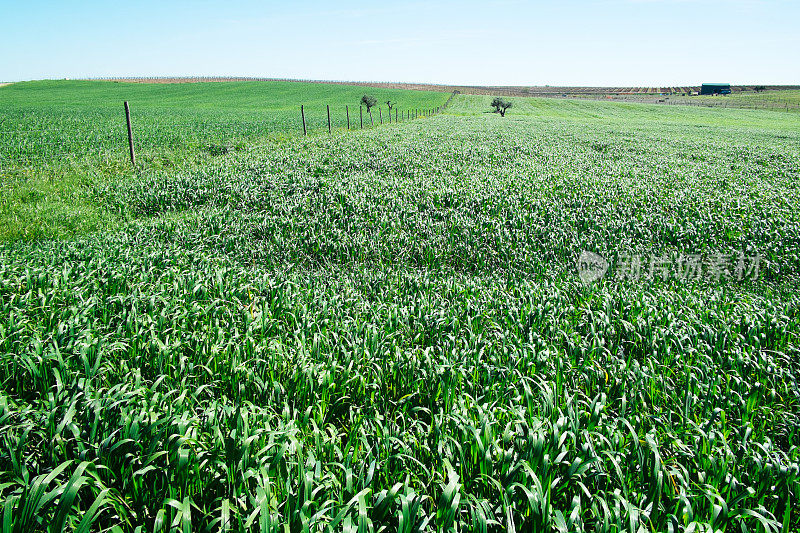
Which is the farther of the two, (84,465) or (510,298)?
(510,298)

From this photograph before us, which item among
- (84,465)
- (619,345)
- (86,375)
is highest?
(84,465)

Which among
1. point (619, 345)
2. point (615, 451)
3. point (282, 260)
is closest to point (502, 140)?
point (282, 260)

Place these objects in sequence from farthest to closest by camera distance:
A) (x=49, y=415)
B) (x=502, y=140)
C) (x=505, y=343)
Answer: (x=502, y=140), (x=505, y=343), (x=49, y=415)

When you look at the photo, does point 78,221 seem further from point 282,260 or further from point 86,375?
point 86,375

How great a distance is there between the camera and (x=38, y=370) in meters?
3.46

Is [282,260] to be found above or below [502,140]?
below

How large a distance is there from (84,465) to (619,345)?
4609 mm

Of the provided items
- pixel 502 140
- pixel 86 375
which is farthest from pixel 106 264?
pixel 502 140

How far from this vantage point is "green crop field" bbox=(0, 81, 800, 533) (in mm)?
2514

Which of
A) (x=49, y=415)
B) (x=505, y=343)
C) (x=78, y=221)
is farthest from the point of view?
(x=78, y=221)

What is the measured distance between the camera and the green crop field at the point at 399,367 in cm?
251

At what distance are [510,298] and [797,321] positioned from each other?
3320 millimetres

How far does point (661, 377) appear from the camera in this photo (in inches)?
156

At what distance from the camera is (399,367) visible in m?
4.02
